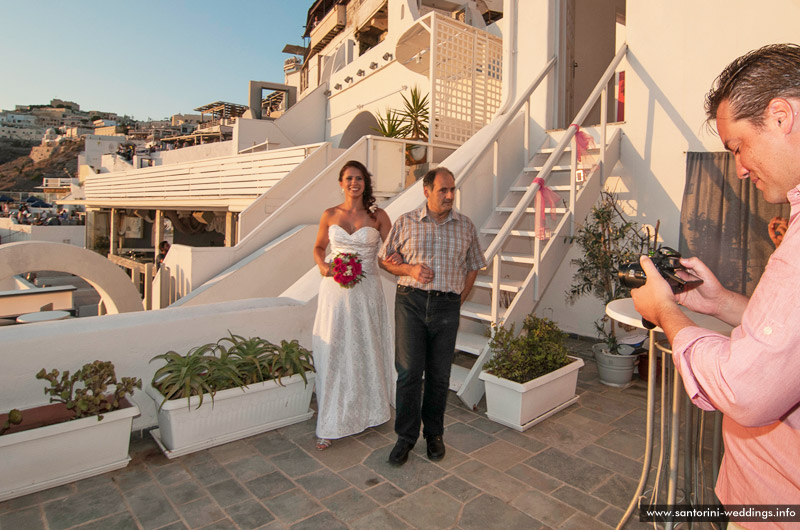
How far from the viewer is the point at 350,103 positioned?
57.9 ft

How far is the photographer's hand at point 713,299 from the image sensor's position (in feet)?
4.93

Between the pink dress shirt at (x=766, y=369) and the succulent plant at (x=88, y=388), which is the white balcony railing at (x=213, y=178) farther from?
the pink dress shirt at (x=766, y=369)

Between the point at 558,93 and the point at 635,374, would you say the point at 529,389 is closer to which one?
the point at 635,374

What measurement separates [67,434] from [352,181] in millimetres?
2450

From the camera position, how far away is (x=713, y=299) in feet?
4.99

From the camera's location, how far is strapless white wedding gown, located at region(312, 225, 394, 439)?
3.50 metres

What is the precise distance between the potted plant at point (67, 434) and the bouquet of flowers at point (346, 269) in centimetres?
150

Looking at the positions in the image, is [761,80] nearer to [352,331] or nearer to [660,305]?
[660,305]

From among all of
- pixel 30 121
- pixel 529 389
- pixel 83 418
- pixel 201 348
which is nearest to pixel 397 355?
pixel 529 389

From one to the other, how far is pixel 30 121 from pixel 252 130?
149 meters

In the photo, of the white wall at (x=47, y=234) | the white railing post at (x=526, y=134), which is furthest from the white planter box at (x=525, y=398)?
the white wall at (x=47, y=234)

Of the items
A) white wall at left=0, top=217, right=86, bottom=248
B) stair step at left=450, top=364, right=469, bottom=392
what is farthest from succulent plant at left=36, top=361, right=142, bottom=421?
white wall at left=0, top=217, right=86, bottom=248

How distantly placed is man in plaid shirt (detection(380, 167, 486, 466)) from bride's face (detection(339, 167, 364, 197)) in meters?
0.56

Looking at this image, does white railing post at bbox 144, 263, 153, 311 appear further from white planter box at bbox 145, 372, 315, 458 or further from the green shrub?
the green shrub
